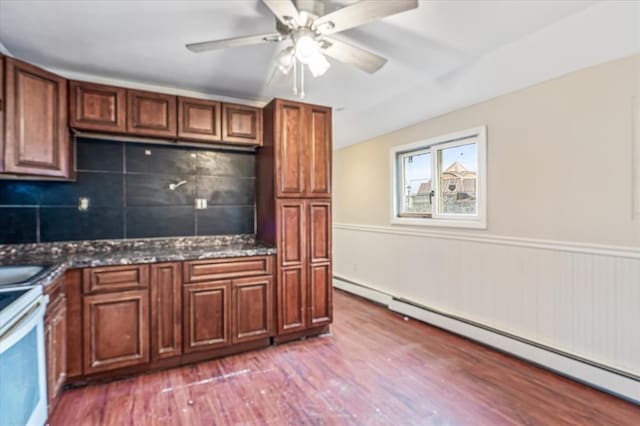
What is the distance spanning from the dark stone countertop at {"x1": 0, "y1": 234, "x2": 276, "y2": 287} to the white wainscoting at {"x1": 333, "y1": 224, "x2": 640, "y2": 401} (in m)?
1.76

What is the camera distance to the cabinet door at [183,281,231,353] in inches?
106

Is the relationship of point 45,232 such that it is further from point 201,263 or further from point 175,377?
point 175,377

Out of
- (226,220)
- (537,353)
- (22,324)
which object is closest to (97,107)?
(226,220)

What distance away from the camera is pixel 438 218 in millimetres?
3594

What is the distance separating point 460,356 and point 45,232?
3.57 meters

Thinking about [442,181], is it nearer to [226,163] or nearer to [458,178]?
[458,178]

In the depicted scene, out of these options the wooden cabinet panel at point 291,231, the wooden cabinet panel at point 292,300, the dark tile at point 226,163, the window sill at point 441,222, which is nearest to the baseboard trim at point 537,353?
the window sill at point 441,222

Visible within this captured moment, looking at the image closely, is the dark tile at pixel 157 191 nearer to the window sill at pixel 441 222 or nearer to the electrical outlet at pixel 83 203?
the electrical outlet at pixel 83 203

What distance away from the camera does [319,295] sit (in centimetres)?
327

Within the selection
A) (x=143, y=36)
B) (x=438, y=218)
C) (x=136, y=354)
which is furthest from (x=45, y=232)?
(x=438, y=218)

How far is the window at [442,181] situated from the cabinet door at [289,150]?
1.45 meters

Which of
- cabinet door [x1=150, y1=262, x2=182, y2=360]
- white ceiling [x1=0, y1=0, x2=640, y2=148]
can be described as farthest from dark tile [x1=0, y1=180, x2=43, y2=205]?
cabinet door [x1=150, y1=262, x2=182, y2=360]

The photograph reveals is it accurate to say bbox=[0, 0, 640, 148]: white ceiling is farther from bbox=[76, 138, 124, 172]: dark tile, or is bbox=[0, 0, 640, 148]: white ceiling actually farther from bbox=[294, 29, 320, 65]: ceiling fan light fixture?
bbox=[76, 138, 124, 172]: dark tile

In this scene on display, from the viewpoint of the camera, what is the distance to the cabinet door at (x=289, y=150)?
3.05m
